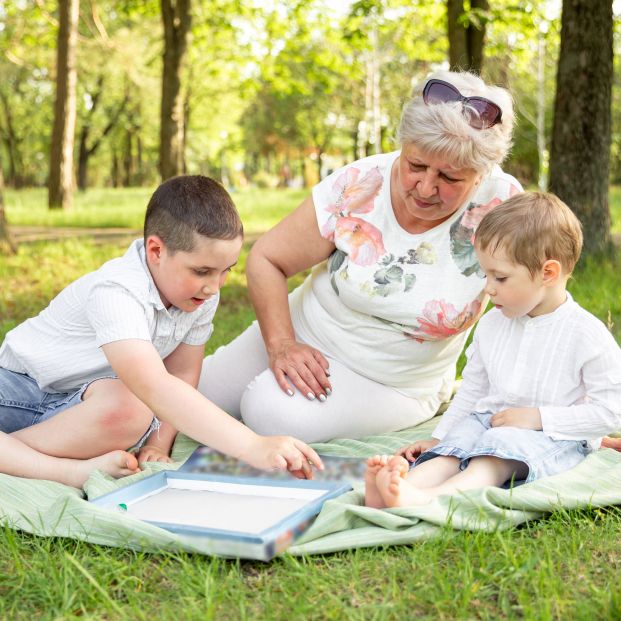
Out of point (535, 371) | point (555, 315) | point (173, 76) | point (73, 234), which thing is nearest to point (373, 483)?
point (535, 371)

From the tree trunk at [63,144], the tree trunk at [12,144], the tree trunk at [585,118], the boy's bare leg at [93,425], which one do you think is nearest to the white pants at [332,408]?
the boy's bare leg at [93,425]

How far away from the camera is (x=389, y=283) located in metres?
3.26

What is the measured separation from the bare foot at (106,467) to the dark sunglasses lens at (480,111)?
5.25 feet

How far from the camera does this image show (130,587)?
198 cm

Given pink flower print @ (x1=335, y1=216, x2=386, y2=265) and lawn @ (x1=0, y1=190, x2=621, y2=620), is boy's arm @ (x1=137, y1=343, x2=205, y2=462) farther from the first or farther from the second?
lawn @ (x1=0, y1=190, x2=621, y2=620)

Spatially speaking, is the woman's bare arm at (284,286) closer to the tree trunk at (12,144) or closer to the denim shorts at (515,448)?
the denim shorts at (515,448)

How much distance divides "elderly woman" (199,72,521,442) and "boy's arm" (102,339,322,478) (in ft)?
2.55

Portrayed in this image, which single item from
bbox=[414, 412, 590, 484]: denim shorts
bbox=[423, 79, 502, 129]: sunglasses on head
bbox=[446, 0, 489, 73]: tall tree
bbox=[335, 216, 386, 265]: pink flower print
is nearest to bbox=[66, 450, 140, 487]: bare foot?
bbox=[414, 412, 590, 484]: denim shorts

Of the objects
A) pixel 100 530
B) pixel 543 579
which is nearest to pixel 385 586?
pixel 543 579

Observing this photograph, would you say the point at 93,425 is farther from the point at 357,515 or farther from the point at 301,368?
the point at 357,515

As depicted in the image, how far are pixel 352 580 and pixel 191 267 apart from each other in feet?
3.86

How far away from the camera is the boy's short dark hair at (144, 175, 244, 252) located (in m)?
2.74

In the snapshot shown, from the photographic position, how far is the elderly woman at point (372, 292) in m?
3.20

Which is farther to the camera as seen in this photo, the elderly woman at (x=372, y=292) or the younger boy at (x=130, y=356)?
the elderly woman at (x=372, y=292)
